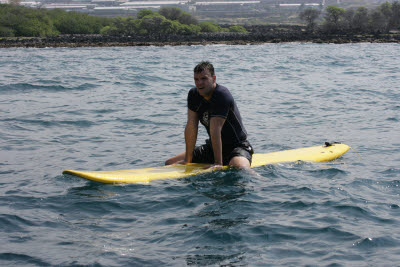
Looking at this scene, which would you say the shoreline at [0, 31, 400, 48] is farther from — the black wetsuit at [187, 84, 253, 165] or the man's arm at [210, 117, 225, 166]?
the man's arm at [210, 117, 225, 166]

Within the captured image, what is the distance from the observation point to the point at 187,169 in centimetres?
690

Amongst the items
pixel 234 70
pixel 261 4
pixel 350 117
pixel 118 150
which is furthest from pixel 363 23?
pixel 261 4

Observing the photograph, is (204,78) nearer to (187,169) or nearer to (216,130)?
(216,130)

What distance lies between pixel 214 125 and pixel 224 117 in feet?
0.55

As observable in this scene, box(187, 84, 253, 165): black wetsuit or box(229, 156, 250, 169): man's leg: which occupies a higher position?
box(187, 84, 253, 165): black wetsuit

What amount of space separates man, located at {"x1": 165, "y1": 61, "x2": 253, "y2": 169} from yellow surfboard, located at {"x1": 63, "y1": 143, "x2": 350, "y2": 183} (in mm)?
193

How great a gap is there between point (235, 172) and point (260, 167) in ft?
2.14

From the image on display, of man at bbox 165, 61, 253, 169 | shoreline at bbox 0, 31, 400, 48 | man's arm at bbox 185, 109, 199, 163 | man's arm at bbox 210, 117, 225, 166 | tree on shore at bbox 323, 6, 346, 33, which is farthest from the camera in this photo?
tree on shore at bbox 323, 6, 346, 33

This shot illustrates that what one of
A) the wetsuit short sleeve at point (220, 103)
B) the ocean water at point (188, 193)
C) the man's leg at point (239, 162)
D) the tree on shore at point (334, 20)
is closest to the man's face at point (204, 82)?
the wetsuit short sleeve at point (220, 103)

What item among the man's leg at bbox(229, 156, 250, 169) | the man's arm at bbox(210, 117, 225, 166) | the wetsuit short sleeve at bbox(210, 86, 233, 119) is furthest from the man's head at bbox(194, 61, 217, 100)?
the man's leg at bbox(229, 156, 250, 169)

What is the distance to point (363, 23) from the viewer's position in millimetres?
64500

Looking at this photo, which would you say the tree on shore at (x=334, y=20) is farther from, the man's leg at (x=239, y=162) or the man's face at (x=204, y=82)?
the man's face at (x=204, y=82)

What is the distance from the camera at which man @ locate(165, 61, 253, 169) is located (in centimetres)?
642

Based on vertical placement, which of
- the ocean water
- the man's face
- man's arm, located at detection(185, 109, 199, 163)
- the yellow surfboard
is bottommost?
the ocean water
